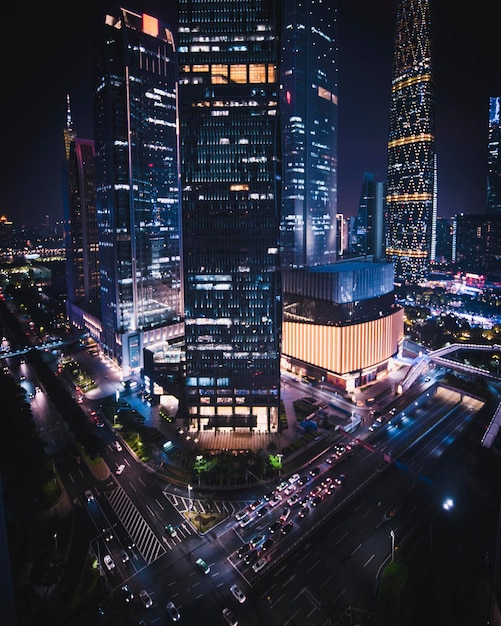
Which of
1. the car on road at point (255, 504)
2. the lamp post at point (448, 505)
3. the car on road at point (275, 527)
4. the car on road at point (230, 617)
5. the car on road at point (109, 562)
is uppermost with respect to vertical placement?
the lamp post at point (448, 505)

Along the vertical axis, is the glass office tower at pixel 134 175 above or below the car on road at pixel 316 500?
above

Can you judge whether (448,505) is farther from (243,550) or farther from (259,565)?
(243,550)

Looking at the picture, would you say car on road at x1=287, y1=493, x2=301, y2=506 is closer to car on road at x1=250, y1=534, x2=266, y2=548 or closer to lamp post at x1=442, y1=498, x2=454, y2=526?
car on road at x1=250, y1=534, x2=266, y2=548

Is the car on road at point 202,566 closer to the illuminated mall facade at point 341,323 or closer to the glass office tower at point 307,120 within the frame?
the illuminated mall facade at point 341,323

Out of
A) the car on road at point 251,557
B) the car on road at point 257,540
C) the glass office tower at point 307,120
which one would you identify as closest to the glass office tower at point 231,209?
the car on road at point 257,540

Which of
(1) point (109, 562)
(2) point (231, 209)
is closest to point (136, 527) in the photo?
(1) point (109, 562)

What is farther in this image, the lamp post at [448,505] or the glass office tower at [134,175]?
the glass office tower at [134,175]
